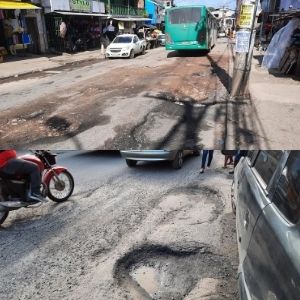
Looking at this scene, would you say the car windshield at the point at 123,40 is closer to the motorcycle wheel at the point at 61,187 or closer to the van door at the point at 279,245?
the motorcycle wheel at the point at 61,187

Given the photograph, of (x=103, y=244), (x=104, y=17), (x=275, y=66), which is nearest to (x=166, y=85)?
(x=275, y=66)

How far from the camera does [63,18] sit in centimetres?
2255

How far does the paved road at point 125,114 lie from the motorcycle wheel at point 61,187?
2173 mm

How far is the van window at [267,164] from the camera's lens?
84.5 inches

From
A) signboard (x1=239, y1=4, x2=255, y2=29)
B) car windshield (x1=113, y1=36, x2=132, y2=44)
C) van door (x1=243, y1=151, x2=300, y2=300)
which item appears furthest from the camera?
car windshield (x1=113, y1=36, x2=132, y2=44)

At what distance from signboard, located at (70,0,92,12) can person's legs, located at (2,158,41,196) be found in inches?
870

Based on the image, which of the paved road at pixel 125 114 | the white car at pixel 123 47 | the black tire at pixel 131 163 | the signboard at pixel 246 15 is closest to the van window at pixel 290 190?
the black tire at pixel 131 163

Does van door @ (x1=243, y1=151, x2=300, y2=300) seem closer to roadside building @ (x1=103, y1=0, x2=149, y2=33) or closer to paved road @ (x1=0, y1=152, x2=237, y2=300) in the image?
paved road @ (x1=0, y1=152, x2=237, y2=300)

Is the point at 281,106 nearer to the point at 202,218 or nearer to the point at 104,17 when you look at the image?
the point at 202,218

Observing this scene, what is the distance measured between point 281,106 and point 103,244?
5.33 metres

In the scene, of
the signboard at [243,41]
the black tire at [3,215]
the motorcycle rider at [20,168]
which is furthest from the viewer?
the signboard at [243,41]

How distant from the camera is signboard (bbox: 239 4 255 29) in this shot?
22.7ft

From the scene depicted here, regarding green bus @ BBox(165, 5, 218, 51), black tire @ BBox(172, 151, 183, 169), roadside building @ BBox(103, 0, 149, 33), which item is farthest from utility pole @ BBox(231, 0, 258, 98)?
roadside building @ BBox(103, 0, 149, 33)

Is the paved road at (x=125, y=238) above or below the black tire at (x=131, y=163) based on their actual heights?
below
